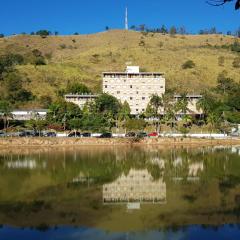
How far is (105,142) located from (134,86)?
30.3 metres

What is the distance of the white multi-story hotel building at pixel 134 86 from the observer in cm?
11656

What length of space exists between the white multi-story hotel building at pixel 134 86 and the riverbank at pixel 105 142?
85.5 ft

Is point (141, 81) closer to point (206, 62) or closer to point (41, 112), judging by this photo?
point (41, 112)

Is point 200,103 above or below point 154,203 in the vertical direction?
above

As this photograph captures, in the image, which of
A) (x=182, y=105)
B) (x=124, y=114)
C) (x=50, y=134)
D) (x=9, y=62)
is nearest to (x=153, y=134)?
(x=124, y=114)

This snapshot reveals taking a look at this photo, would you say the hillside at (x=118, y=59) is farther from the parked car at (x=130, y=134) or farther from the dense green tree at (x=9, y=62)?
the parked car at (x=130, y=134)

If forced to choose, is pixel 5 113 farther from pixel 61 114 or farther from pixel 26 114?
pixel 61 114

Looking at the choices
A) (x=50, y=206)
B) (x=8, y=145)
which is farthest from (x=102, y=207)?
(x=8, y=145)

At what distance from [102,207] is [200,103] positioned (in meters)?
75.8

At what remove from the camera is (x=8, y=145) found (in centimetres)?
8744

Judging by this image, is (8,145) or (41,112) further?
(41,112)

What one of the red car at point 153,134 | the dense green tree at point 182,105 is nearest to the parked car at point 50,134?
the red car at point 153,134

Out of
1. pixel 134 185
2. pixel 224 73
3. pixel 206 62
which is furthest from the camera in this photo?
pixel 206 62

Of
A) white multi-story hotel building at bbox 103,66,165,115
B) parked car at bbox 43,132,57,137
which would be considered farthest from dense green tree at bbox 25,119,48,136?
white multi-story hotel building at bbox 103,66,165,115
